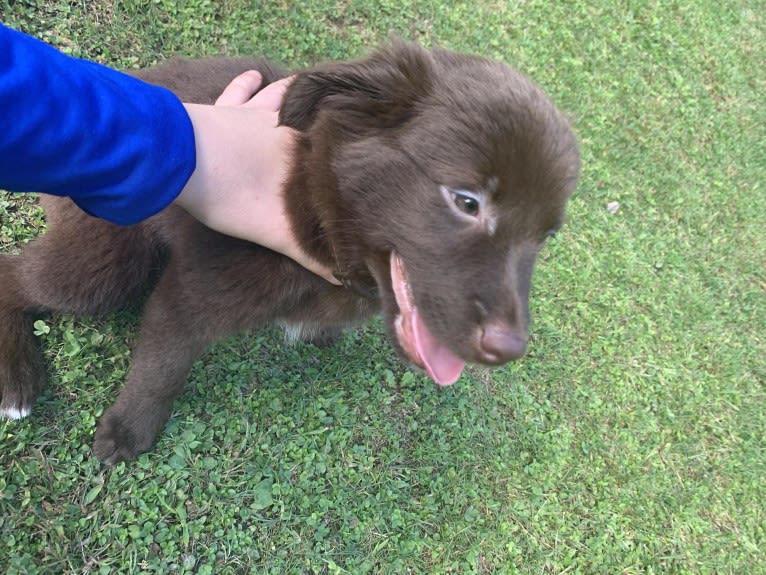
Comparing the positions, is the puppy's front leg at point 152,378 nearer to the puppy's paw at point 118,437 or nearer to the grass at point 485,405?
the puppy's paw at point 118,437

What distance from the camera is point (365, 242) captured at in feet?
6.91

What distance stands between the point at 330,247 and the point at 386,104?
554 mm

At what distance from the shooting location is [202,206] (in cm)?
200

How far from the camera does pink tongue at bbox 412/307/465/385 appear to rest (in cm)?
205

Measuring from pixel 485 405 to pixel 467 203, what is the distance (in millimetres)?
1729

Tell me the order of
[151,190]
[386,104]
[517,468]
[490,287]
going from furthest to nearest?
1. [517,468]
2. [386,104]
3. [490,287]
4. [151,190]

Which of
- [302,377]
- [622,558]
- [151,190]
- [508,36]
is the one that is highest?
[151,190]

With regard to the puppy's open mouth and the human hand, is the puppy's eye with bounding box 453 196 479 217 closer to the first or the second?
the puppy's open mouth

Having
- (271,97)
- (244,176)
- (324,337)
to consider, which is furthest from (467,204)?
(324,337)

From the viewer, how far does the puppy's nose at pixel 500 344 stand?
184cm

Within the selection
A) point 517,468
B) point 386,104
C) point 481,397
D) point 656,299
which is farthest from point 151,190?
point 656,299

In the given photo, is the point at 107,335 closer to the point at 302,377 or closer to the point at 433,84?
the point at 302,377

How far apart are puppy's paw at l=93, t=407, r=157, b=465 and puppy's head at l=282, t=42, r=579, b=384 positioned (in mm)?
1096

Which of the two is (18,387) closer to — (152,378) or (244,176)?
(152,378)
